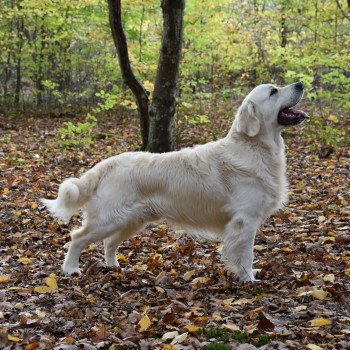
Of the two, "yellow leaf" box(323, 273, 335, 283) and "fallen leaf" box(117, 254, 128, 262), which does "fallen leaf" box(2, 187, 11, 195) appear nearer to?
"fallen leaf" box(117, 254, 128, 262)

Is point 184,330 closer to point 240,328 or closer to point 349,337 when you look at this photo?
point 240,328

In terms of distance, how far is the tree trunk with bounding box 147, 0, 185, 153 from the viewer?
30.2 ft

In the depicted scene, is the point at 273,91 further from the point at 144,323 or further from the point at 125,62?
the point at 125,62

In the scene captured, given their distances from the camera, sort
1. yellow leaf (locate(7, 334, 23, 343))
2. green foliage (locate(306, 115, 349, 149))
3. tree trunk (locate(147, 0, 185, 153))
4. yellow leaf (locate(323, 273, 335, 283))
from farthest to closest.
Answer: green foliage (locate(306, 115, 349, 149))
tree trunk (locate(147, 0, 185, 153))
yellow leaf (locate(323, 273, 335, 283))
yellow leaf (locate(7, 334, 23, 343))

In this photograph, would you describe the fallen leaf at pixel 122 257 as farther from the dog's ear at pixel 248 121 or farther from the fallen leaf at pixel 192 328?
the fallen leaf at pixel 192 328

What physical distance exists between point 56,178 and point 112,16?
3.33 meters

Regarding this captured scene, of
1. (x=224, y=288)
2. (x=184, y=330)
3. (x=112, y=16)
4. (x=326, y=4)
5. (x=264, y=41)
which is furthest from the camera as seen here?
(x=264, y=41)

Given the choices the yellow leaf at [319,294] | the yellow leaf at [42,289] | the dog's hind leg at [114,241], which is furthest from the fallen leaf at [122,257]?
the yellow leaf at [319,294]

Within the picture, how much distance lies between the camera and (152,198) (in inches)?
213

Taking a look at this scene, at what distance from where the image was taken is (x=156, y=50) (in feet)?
47.4

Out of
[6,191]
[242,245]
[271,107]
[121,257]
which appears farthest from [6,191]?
[271,107]

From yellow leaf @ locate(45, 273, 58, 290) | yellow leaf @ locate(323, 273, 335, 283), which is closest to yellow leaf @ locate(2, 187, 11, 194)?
yellow leaf @ locate(45, 273, 58, 290)

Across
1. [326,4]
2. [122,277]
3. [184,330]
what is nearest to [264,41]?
[326,4]

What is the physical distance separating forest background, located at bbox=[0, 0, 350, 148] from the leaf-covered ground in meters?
5.89
